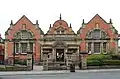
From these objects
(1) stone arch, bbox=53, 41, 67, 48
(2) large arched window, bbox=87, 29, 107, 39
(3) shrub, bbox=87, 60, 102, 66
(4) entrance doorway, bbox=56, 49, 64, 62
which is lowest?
Answer: (3) shrub, bbox=87, 60, 102, 66

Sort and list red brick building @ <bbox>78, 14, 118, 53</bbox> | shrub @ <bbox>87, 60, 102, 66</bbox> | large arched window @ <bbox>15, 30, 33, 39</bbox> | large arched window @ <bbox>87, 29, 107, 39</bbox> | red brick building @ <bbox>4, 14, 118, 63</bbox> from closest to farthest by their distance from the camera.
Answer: shrub @ <bbox>87, 60, 102, 66</bbox> → red brick building @ <bbox>4, 14, 118, 63</bbox> → red brick building @ <bbox>78, 14, 118, 53</bbox> → large arched window @ <bbox>87, 29, 107, 39</bbox> → large arched window @ <bbox>15, 30, 33, 39</bbox>

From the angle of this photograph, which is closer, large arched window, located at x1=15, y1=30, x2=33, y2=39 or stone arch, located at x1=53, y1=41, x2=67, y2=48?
stone arch, located at x1=53, y1=41, x2=67, y2=48

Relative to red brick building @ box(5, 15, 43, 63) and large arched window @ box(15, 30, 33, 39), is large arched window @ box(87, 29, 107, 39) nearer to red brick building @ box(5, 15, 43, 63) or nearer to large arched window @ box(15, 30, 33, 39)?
red brick building @ box(5, 15, 43, 63)

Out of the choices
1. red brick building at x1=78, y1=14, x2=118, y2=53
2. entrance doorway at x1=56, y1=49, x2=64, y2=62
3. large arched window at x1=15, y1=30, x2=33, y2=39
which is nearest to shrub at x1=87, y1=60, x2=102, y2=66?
entrance doorway at x1=56, y1=49, x2=64, y2=62

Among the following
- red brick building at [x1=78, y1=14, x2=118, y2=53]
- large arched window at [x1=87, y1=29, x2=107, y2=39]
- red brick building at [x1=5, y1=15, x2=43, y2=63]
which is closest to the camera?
red brick building at [x1=78, y1=14, x2=118, y2=53]

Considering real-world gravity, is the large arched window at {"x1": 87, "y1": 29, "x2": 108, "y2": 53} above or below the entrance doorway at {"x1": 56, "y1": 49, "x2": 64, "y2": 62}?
above

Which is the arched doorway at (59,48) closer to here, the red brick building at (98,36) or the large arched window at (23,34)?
the red brick building at (98,36)

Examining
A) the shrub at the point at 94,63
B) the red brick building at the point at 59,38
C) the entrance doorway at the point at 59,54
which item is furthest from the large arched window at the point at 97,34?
the shrub at the point at 94,63

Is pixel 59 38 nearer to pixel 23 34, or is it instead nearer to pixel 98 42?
pixel 23 34

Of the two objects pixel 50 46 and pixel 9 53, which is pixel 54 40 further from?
pixel 9 53

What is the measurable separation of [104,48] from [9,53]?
57.3 ft

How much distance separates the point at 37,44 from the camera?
64.4 meters

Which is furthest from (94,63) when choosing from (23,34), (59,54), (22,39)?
(23,34)

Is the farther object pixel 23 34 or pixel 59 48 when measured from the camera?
pixel 23 34
